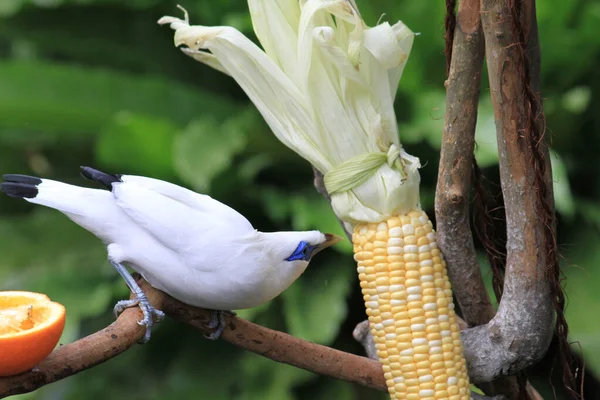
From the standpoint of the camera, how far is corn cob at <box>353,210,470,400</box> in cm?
63

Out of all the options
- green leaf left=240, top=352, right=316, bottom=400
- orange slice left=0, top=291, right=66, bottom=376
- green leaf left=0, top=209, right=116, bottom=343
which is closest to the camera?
orange slice left=0, top=291, right=66, bottom=376

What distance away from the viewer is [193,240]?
61cm

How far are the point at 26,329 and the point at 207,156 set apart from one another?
83 centimetres

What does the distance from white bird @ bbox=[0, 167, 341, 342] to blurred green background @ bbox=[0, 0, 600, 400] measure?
634 millimetres

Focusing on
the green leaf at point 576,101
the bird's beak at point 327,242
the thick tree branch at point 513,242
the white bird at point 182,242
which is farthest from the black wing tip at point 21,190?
the green leaf at point 576,101

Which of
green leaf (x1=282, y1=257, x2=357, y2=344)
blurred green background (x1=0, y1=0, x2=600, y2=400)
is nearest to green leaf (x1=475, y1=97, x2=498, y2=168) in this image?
blurred green background (x1=0, y1=0, x2=600, y2=400)

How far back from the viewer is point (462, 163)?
62cm

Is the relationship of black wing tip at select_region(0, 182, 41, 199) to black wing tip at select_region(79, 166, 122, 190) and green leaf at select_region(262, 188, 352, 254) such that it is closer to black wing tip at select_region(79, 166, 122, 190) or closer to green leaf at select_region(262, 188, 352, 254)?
black wing tip at select_region(79, 166, 122, 190)

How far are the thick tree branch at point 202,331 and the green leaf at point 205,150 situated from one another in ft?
2.25

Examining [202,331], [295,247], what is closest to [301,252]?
[295,247]

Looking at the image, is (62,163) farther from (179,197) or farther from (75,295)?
(179,197)

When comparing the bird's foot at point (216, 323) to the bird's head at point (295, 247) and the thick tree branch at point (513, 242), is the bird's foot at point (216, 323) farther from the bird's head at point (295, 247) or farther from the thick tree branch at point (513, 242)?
the thick tree branch at point (513, 242)

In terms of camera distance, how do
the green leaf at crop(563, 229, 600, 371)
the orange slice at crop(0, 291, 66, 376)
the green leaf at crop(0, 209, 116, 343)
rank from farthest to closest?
the green leaf at crop(0, 209, 116, 343) → the green leaf at crop(563, 229, 600, 371) → the orange slice at crop(0, 291, 66, 376)

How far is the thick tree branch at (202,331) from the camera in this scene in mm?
550
